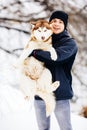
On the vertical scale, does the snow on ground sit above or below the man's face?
below

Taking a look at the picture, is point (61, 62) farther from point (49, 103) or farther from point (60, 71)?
point (49, 103)

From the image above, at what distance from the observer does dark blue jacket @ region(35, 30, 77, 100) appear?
1.78m

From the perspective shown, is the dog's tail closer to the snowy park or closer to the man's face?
the snowy park

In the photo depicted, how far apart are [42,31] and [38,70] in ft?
0.55

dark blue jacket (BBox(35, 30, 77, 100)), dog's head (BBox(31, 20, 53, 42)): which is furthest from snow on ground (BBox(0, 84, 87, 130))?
dog's head (BBox(31, 20, 53, 42))

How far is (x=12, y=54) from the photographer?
1869 millimetres

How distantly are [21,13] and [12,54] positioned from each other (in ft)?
0.66

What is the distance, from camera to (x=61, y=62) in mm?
1786

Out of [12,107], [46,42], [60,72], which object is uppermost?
[46,42]

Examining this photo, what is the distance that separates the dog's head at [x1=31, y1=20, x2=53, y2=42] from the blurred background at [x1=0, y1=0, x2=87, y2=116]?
0.08m

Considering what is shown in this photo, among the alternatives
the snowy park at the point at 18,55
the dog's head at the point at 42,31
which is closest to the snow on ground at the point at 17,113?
the snowy park at the point at 18,55

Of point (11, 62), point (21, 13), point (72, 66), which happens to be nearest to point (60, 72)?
point (72, 66)

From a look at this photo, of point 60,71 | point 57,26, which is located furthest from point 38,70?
point 57,26

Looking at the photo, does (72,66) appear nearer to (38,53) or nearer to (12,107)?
(38,53)
